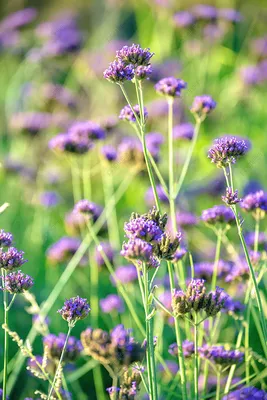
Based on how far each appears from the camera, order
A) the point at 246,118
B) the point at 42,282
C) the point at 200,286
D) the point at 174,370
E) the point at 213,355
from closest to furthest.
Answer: the point at 200,286 → the point at 213,355 → the point at 174,370 → the point at 42,282 → the point at 246,118

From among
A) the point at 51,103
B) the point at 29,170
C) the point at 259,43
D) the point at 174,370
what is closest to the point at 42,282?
the point at 29,170

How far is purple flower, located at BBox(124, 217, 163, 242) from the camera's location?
1.12 m

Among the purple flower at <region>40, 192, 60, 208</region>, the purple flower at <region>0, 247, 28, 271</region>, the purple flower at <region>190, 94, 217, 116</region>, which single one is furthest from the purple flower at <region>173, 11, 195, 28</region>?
the purple flower at <region>0, 247, 28, 271</region>

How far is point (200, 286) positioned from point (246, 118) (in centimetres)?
343

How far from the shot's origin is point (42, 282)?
124 inches

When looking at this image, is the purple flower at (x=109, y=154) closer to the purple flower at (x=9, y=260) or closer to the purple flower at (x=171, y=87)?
the purple flower at (x=171, y=87)

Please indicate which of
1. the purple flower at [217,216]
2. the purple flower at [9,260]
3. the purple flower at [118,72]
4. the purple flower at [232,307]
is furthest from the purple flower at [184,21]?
the purple flower at [9,260]

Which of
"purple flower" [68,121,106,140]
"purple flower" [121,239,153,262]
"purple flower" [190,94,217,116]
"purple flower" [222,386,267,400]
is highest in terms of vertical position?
"purple flower" [68,121,106,140]

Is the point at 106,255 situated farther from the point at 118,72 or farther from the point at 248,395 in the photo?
the point at 118,72

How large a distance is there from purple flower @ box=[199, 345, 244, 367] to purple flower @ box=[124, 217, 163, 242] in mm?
368

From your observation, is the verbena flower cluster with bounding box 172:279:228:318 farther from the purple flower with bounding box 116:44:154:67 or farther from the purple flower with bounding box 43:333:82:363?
the purple flower with bounding box 116:44:154:67

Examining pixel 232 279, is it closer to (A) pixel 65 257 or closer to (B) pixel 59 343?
(B) pixel 59 343

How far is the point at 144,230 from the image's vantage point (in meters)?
1.13

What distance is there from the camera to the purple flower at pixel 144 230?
44.0 inches
